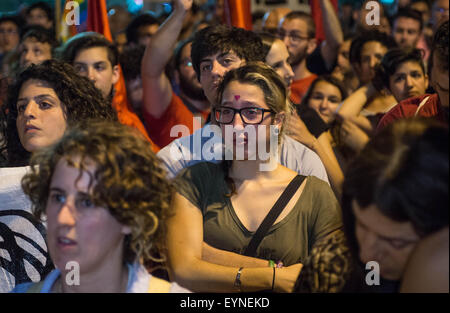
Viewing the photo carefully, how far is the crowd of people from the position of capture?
5.27 feet

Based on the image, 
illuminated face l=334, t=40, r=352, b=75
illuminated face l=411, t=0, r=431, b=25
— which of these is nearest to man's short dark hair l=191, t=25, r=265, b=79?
illuminated face l=334, t=40, r=352, b=75

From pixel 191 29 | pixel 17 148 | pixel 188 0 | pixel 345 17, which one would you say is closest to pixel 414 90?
pixel 188 0

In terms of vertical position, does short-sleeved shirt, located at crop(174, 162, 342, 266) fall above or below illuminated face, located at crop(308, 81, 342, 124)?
below

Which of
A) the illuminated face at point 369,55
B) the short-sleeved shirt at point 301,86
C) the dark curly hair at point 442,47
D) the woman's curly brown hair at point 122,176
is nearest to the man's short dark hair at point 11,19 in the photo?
the short-sleeved shirt at point 301,86

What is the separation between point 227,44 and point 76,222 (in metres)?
1.73

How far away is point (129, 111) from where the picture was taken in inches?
158

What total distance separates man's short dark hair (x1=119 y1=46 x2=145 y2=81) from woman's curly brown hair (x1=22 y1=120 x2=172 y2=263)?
2619mm

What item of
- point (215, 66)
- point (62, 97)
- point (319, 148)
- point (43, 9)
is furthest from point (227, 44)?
point (43, 9)

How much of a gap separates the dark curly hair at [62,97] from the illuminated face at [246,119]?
0.66 meters

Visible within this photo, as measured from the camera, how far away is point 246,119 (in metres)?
2.60

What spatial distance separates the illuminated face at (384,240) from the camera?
5.24ft

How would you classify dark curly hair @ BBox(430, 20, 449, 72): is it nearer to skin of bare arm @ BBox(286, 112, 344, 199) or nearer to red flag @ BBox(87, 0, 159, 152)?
skin of bare arm @ BBox(286, 112, 344, 199)

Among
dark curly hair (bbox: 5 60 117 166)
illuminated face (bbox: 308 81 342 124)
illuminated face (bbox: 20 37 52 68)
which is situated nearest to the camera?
dark curly hair (bbox: 5 60 117 166)

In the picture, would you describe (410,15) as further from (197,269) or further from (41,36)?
(197,269)
